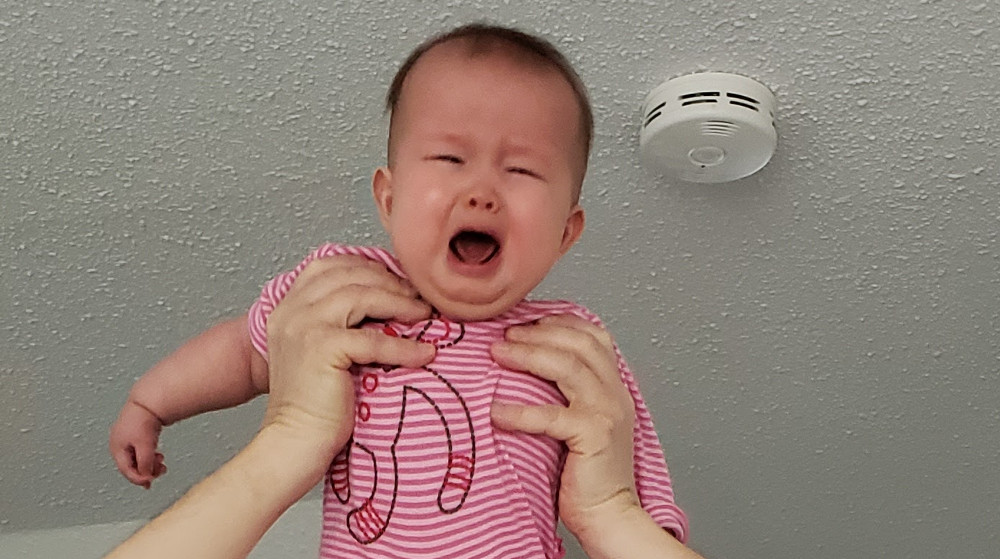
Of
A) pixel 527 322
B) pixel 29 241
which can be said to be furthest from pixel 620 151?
pixel 29 241

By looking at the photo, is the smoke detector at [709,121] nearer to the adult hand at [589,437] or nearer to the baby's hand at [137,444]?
the adult hand at [589,437]

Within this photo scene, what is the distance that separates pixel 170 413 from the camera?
0.76m

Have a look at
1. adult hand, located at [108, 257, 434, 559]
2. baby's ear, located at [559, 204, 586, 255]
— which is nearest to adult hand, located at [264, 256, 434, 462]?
adult hand, located at [108, 257, 434, 559]

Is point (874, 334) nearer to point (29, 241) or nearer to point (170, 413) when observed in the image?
point (170, 413)

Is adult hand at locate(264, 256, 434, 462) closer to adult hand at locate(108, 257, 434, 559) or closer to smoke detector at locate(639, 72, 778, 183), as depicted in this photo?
adult hand at locate(108, 257, 434, 559)

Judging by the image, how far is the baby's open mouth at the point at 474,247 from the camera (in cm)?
67

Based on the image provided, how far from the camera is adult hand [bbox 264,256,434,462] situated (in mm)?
643

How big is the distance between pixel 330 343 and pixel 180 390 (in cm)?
17

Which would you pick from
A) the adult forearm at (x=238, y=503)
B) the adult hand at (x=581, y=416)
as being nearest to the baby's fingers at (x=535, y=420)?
the adult hand at (x=581, y=416)

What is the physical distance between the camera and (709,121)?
2.99 feet

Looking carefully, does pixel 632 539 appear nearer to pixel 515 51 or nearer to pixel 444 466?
pixel 444 466

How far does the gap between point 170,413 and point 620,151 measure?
457 millimetres

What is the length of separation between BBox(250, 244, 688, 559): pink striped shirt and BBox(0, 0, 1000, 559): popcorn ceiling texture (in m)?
0.33

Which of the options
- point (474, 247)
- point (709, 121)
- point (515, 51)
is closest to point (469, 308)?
point (474, 247)
